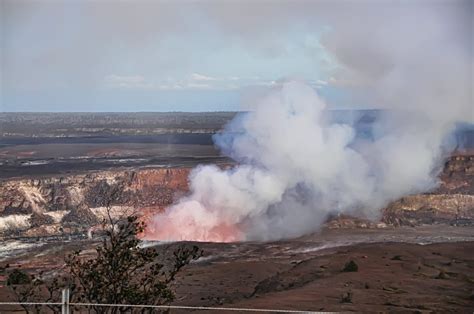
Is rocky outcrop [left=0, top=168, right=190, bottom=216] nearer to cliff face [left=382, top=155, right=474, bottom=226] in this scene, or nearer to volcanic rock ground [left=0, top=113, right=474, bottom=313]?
volcanic rock ground [left=0, top=113, right=474, bottom=313]

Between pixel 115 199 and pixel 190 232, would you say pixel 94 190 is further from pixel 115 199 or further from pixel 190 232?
pixel 190 232

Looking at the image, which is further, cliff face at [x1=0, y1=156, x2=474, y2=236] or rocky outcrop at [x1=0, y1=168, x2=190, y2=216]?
rocky outcrop at [x1=0, y1=168, x2=190, y2=216]

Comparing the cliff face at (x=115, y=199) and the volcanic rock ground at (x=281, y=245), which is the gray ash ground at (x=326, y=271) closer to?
the volcanic rock ground at (x=281, y=245)

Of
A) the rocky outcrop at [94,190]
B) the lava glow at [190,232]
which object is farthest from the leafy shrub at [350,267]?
the rocky outcrop at [94,190]

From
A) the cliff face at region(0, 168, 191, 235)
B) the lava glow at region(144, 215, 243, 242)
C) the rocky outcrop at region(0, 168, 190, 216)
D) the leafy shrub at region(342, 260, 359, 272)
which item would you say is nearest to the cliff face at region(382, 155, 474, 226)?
the lava glow at region(144, 215, 243, 242)

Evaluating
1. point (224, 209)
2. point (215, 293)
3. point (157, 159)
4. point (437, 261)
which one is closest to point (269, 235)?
point (224, 209)

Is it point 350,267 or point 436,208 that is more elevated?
point 350,267

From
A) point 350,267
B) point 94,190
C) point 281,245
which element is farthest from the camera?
point 94,190

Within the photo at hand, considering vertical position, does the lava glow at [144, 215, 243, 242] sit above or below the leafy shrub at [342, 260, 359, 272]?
Answer: below

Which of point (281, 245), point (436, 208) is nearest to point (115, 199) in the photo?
point (281, 245)
